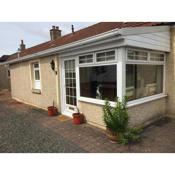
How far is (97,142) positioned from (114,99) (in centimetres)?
136

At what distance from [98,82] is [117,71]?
3.76 ft

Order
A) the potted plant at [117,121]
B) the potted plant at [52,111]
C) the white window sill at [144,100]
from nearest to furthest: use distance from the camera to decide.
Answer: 1. the potted plant at [117,121]
2. the white window sill at [144,100]
3. the potted plant at [52,111]

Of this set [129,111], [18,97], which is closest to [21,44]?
[18,97]

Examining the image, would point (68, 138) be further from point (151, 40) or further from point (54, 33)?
point (54, 33)

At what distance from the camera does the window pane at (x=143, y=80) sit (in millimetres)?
4750

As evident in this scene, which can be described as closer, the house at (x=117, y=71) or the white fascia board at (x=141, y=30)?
the white fascia board at (x=141, y=30)

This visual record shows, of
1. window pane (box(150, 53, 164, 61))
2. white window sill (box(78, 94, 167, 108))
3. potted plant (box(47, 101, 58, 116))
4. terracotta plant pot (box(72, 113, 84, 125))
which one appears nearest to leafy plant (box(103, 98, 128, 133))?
white window sill (box(78, 94, 167, 108))

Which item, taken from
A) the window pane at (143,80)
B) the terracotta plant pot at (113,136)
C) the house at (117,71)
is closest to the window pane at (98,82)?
the house at (117,71)

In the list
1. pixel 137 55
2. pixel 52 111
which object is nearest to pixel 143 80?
pixel 137 55

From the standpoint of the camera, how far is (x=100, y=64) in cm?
486

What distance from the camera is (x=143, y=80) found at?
545cm

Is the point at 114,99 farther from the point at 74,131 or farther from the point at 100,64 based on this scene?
the point at 74,131

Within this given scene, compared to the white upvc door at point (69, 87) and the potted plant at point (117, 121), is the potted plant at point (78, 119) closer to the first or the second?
the white upvc door at point (69, 87)

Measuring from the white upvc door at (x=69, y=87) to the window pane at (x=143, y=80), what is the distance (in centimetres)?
232
